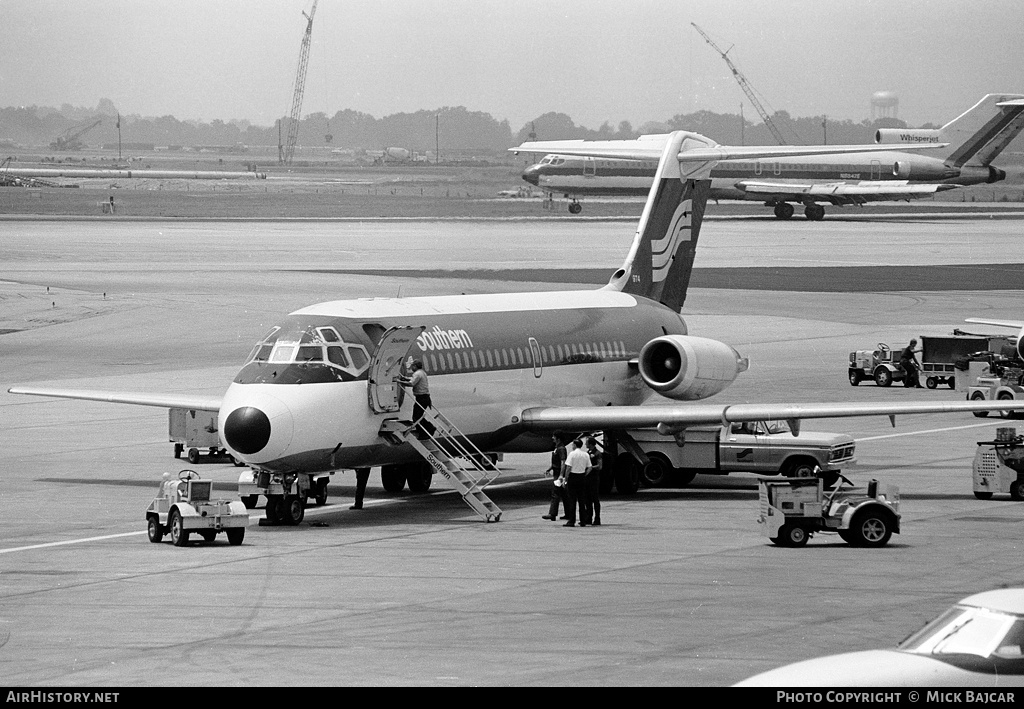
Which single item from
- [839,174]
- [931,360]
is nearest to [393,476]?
[931,360]

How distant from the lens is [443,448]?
30.3 metres

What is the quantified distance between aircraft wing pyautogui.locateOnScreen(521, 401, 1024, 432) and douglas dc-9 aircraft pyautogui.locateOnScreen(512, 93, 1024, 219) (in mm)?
92609

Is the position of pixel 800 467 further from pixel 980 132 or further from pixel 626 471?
pixel 980 132

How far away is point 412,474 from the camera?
33.0 metres

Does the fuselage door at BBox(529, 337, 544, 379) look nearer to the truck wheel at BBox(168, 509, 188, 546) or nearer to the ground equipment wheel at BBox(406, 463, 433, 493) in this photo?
the ground equipment wheel at BBox(406, 463, 433, 493)

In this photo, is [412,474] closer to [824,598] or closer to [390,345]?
[390,345]

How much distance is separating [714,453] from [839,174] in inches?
4080

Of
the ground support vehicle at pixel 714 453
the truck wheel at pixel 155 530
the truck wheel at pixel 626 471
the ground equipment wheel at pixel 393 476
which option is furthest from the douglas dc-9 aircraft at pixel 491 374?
the truck wheel at pixel 155 530

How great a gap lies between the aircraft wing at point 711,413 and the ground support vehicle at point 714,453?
129cm

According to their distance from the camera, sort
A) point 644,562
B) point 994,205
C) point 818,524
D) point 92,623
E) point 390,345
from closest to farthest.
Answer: point 92,623 → point 644,562 → point 818,524 → point 390,345 → point 994,205

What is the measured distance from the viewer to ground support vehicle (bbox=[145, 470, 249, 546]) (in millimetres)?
25953

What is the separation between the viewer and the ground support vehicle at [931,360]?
165 ft
